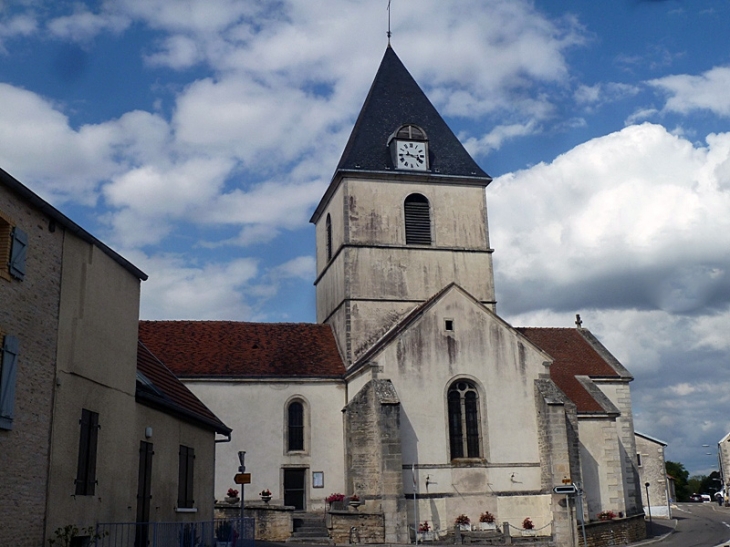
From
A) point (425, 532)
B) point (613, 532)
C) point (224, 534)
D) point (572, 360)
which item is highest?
point (572, 360)

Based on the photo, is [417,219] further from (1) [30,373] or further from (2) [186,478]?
(1) [30,373]

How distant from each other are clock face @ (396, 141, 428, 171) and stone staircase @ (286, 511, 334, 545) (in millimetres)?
14653

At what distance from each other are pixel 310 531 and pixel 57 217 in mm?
17074

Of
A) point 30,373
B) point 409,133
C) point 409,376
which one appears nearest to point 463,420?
point 409,376

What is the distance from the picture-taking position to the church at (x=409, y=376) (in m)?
27.6

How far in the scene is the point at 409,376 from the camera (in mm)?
28266

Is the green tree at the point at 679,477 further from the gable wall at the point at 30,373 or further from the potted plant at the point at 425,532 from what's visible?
the gable wall at the point at 30,373

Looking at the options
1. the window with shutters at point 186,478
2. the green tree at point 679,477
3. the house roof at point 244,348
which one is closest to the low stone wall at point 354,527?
the house roof at point 244,348

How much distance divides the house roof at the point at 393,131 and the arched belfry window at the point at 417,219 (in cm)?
108

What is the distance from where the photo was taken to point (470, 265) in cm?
3388

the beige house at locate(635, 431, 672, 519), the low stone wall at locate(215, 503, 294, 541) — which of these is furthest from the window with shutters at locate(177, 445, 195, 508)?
the beige house at locate(635, 431, 672, 519)

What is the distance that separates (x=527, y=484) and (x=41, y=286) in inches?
803

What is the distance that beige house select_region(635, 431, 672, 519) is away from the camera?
1943 inches

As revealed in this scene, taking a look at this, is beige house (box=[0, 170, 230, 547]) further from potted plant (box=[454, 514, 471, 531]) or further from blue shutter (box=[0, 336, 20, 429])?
potted plant (box=[454, 514, 471, 531])
